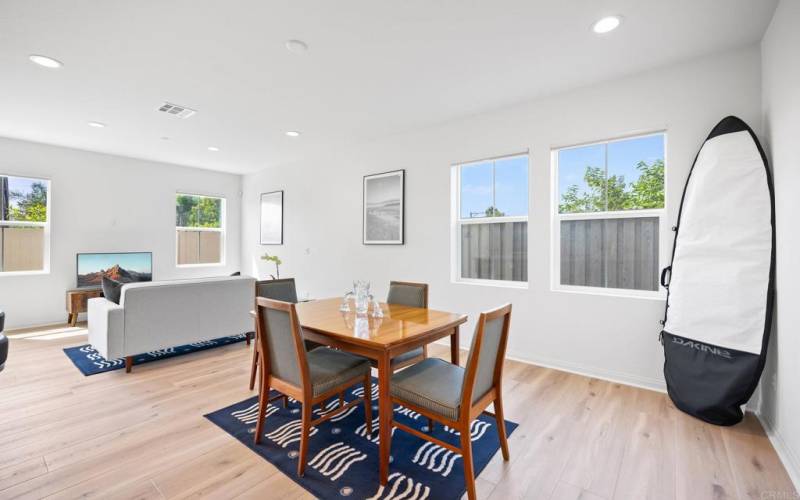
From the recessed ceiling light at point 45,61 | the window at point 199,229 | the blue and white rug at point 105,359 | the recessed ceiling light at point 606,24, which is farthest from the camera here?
the window at point 199,229

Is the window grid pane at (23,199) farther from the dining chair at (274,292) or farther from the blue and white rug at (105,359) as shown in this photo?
the dining chair at (274,292)

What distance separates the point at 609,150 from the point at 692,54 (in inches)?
32.8

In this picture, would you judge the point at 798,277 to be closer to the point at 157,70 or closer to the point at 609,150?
the point at 609,150

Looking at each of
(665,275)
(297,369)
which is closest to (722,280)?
(665,275)

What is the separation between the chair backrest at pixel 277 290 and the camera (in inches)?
118

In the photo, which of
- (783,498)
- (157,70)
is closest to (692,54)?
(783,498)

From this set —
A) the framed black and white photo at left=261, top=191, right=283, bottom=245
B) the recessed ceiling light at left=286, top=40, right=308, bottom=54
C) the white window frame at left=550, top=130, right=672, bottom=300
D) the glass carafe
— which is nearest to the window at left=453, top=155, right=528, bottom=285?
the white window frame at left=550, top=130, right=672, bottom=300

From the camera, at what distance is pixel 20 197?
4.95 m

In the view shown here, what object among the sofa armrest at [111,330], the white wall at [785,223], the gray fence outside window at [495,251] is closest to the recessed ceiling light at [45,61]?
the sofa armrest at [111,330]

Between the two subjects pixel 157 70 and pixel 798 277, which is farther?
pixel 157 70

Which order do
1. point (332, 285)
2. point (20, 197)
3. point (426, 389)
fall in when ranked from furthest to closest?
1. point (332, 285)
2. point (20, 197)
3. point (426, 389)

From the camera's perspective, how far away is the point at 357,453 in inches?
82.1

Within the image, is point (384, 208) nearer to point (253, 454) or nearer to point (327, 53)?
point (327, 53)

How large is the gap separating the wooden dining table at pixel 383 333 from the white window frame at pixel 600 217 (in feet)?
5.14
